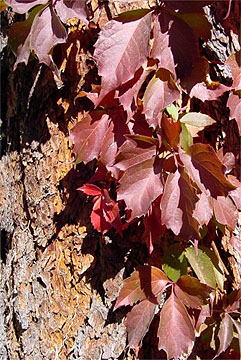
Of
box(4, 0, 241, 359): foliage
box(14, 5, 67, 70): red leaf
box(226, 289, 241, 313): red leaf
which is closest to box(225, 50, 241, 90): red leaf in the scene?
box(4, 0, 241, 359): foliage

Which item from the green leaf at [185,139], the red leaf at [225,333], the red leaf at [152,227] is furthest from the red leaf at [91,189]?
the red leaf at [225,333]

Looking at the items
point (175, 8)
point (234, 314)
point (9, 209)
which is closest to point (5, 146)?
point (9, 209)

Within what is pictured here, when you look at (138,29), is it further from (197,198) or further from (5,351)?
(5,351)

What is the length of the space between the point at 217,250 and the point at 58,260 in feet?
1.37

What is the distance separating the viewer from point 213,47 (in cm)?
131

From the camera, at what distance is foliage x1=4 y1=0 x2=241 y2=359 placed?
40.8 inches

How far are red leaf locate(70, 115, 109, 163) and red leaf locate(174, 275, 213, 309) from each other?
1.17 ft

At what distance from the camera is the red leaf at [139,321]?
1.14 meters

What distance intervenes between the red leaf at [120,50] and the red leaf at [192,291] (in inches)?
18.3

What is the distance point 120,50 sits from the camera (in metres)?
1.03

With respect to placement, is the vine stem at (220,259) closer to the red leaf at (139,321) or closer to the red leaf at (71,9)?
the red leaf at (139,321)

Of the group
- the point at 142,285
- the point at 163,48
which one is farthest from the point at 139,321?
the point at 163,48

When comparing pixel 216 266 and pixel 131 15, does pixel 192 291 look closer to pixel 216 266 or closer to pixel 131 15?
pixel 216 266

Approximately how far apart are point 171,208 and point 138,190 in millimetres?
78
